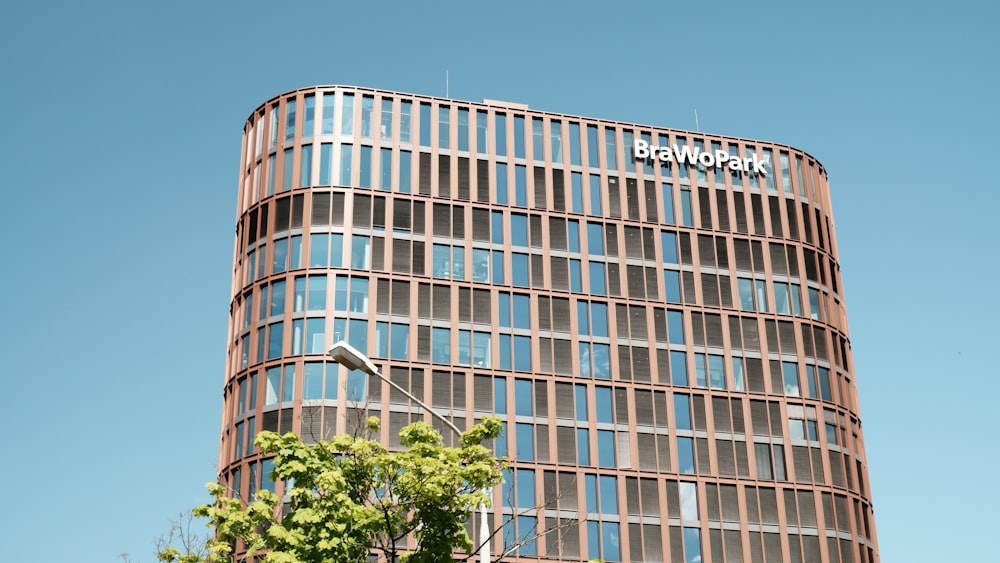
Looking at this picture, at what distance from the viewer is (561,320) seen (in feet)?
241

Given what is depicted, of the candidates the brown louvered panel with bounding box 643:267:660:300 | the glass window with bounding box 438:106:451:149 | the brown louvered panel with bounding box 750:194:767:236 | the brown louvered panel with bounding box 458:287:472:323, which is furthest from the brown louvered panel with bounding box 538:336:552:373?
the brown louvered panel with bounding box 750:194:767:236

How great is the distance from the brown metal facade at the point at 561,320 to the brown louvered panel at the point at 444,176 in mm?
133

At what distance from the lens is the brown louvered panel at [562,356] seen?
237 ft

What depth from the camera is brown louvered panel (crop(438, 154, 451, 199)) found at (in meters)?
74.4

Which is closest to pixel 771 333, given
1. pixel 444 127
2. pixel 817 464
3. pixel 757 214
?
pixel 757 214

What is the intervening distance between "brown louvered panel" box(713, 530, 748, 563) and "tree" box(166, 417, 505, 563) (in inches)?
1592

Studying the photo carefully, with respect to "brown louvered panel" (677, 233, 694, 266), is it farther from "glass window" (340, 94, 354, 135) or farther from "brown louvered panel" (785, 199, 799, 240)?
"glass window" (340, 94, 354, 135)

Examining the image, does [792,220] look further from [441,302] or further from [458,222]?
[441,302]

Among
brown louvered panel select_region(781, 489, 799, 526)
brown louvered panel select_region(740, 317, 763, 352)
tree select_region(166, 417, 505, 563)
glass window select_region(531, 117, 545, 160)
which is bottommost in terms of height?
tree select_region(166, 417, 505, 563)

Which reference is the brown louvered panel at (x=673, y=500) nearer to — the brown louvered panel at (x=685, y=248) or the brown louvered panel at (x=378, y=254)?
the brown louvered panel at (x=685, y=248)

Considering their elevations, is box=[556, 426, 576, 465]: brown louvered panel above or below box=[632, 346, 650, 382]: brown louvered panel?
below

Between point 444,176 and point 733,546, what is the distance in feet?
90.3

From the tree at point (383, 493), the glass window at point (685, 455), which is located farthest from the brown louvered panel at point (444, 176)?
the tree at point (383, 493)

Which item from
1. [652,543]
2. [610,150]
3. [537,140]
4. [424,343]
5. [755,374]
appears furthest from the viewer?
[610,150]
